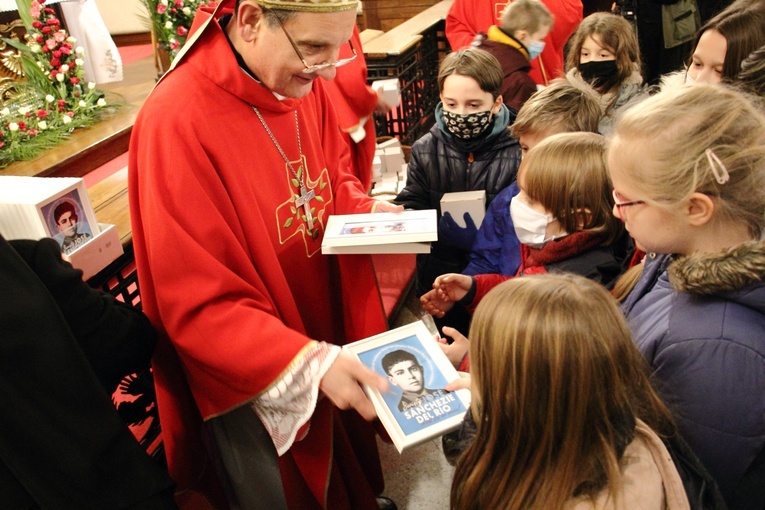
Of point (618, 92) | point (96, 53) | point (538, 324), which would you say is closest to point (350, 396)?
point (538, 324)

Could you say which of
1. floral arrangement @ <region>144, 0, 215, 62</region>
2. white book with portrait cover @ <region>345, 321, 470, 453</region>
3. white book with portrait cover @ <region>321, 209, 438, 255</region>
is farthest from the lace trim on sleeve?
floral arrangement @ <region>144, 0, 215, 62</region>

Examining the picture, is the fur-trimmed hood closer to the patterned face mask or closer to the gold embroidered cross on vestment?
the gold embroidered cross on vestment

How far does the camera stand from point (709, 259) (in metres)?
1.21

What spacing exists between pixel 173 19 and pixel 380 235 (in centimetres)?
306

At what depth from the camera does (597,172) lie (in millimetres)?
1889

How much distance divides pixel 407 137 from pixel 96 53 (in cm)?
250

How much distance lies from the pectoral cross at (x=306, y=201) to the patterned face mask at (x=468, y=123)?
38.0 inches

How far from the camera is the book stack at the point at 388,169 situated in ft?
13.2

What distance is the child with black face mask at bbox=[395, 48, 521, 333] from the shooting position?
8.85ft

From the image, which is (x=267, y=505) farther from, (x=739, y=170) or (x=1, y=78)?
(x=1, y=78)

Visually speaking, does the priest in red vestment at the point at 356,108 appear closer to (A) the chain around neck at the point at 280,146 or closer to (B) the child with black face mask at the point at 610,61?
(A) the chain around neck at the point at 280,146

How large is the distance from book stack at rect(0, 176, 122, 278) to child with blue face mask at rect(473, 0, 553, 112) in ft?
8.29

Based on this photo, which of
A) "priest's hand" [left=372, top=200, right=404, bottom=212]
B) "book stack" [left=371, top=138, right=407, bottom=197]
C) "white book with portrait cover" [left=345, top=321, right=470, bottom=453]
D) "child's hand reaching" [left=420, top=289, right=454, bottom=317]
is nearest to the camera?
"white book with portrait cover" [left=345, top=321, right=470, bottom=453]

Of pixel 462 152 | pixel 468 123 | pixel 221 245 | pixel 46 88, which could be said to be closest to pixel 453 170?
pixel 462 152
